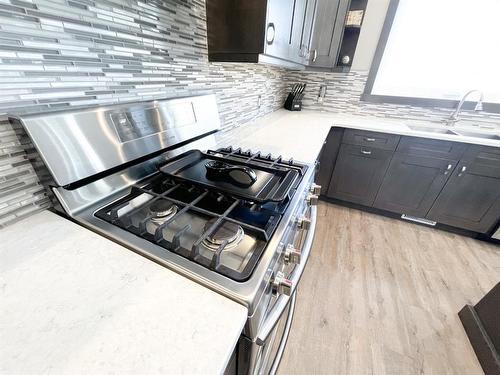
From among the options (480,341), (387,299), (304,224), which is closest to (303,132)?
(304,224)

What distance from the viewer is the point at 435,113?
2016 mm

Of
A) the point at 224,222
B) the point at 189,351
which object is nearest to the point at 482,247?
the point at 224,222

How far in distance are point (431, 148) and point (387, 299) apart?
126cm

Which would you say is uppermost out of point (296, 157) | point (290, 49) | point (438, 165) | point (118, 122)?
point (290, 49)

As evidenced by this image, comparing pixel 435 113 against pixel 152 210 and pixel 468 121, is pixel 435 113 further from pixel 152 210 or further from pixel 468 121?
pixel 152 210

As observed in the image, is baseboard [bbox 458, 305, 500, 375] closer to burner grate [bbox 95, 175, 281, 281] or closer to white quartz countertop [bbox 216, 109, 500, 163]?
white quartz countertop [bbox 216, 109, 500, 163]

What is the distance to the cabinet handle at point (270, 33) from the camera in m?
0.80

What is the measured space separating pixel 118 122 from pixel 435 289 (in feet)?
6.57

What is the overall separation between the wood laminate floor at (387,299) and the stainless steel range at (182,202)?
0.54 m

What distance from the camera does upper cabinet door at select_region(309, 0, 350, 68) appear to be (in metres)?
1.71

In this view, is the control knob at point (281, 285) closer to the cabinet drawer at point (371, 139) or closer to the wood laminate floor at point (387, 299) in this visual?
the wood laminate floor at point (387, 299)

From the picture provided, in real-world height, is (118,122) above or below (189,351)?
above

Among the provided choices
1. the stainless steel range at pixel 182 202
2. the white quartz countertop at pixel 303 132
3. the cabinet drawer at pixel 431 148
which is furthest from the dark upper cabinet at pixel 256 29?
the cabinet drawer at pixel 431 148

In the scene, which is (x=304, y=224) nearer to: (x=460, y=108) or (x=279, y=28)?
(x=279, y=28)
